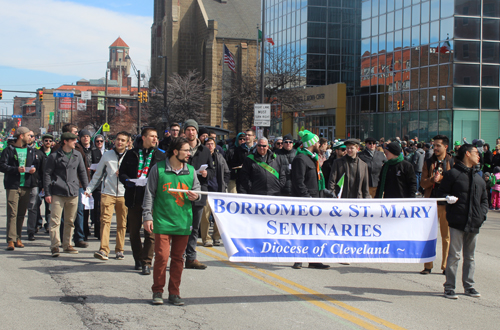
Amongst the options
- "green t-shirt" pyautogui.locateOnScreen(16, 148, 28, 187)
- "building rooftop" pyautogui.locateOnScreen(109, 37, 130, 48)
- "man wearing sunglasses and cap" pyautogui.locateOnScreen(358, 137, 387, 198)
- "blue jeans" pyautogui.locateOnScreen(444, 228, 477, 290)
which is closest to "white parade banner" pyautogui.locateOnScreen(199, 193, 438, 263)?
"blue jeans" pyautogui.locateOnScreen(444, 228, 477, 290)

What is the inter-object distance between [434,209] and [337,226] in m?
1.23

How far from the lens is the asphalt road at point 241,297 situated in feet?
16.9

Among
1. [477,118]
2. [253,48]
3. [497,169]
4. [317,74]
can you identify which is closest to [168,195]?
[497,169]

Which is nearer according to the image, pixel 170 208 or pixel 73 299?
pixel 170 208

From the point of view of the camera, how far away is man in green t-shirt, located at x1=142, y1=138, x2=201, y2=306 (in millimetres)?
5629

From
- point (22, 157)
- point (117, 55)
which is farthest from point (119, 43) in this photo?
point (22, 157)

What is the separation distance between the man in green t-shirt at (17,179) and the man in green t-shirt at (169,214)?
4212mm

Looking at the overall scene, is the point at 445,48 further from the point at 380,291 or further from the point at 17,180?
the point at 17,180

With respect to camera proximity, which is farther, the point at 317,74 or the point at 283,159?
the point at 317,74

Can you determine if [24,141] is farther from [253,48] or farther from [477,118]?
[253,48]

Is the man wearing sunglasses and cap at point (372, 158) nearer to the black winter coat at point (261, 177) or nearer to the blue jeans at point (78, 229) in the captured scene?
the black winter coat at point (261, 177)

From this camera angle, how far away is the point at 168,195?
568 centimetres

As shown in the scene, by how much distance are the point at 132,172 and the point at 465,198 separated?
14.6ft

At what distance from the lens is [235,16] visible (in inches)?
2685
